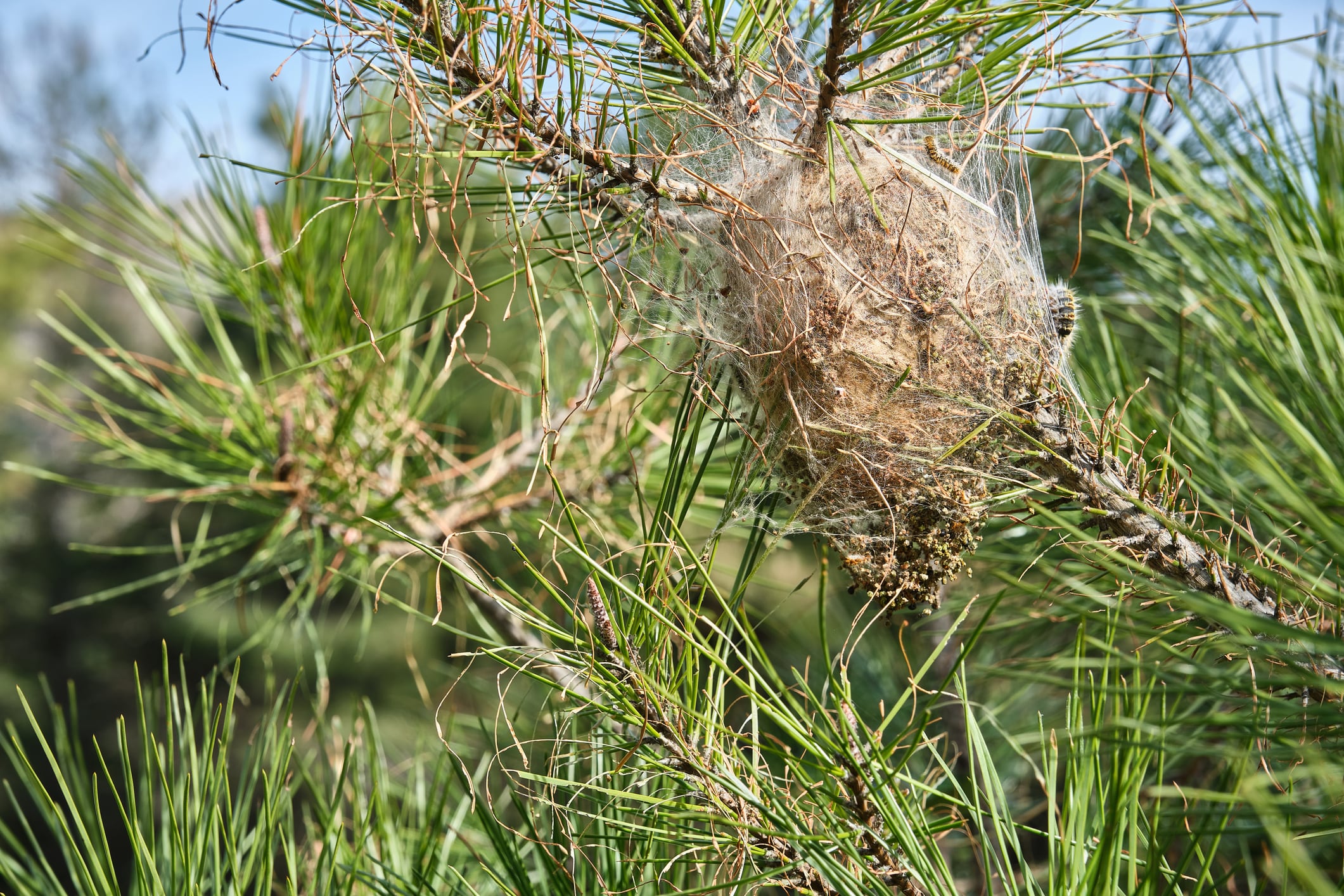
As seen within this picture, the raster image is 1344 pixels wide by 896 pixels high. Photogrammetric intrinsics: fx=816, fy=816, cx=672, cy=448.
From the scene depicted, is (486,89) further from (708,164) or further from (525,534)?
(525,534)

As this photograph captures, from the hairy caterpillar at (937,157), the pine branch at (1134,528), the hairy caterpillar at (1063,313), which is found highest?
the hairy caterpillar at (937,157)

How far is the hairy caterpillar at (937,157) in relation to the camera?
50cm

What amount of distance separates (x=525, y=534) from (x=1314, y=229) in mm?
787

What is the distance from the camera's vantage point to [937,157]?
1.65ft

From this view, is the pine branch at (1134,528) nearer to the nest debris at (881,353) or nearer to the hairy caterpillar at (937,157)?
the nest debris at (881,353)

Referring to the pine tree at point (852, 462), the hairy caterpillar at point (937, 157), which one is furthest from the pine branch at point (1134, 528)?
the hairy caterpillar at point (937, 157)

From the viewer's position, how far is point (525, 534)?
980 millimetres

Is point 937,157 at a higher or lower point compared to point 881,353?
higher

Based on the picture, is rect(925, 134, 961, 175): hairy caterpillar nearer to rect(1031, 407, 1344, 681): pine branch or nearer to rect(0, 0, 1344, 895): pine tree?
rect(0, 0, 1344, 895): pine tree

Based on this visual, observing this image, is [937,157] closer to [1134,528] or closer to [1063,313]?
[1063,313]

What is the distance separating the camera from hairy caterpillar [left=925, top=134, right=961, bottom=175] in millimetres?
499

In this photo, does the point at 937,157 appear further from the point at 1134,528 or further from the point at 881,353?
the point at 1134,528

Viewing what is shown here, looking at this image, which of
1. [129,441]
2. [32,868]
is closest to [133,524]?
[129,441]

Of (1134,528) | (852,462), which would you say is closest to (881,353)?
(852,462)
